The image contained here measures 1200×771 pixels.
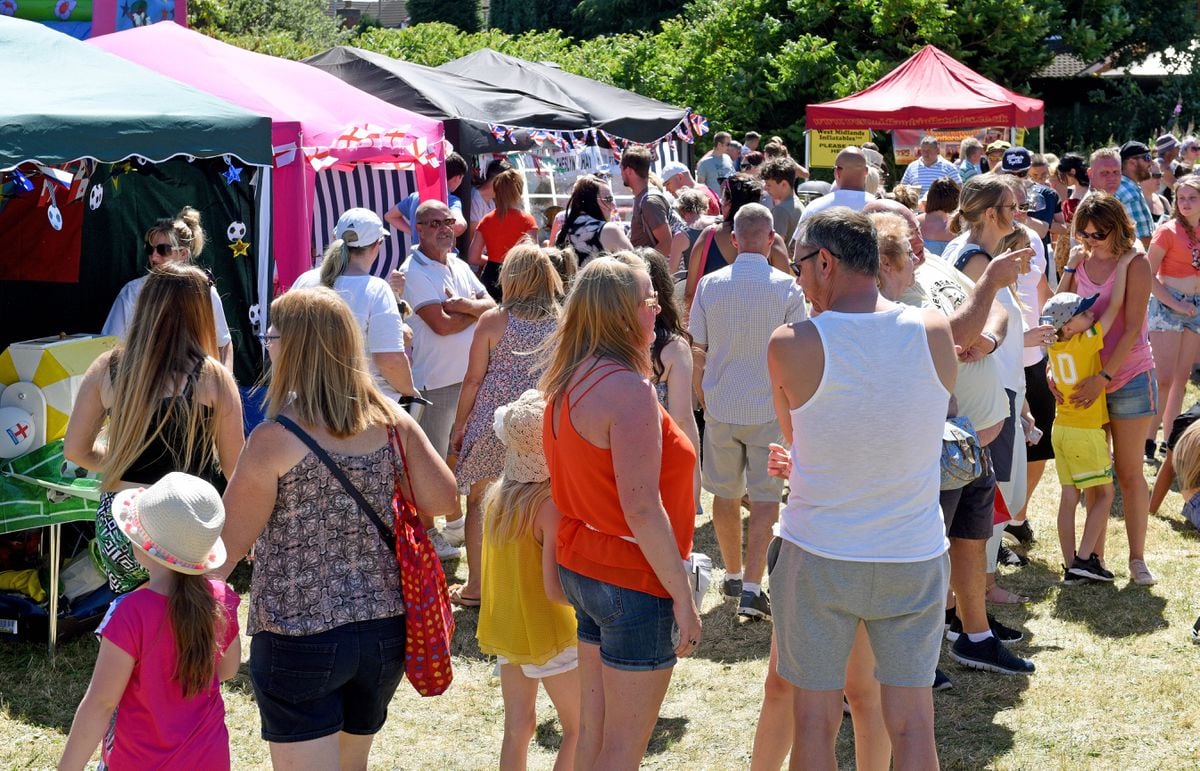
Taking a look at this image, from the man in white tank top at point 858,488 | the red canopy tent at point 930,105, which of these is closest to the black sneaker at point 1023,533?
the man in white tank top at point 858,488

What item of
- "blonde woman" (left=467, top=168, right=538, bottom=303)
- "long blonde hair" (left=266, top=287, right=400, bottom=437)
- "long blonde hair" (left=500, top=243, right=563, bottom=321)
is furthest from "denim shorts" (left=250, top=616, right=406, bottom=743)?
"blonde woman" (left=467, top=168, right=538, bottom=303)

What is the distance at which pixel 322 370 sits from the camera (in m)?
2.87

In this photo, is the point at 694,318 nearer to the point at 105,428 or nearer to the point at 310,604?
the point at 105,428

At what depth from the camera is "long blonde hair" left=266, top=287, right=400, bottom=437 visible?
9.35ft

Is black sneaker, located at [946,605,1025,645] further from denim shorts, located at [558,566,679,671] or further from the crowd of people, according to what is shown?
denim shorts, located at [558,566,679,671]

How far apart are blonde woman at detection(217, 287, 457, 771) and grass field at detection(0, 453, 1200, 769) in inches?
55.3

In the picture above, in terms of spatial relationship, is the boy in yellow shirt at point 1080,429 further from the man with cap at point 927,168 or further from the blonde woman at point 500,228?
the man with cap at point 927,168

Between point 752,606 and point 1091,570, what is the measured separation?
66.6 inches

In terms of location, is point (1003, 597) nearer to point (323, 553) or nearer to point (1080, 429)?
point (1080, 429)

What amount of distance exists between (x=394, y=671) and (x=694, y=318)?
9.26 ft

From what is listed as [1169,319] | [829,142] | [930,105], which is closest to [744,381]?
[1169,319]

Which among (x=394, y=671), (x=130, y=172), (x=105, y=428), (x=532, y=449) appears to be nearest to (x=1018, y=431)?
(x=532, y=449)

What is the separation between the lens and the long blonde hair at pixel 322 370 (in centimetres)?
285

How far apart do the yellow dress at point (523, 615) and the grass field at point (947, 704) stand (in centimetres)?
92
